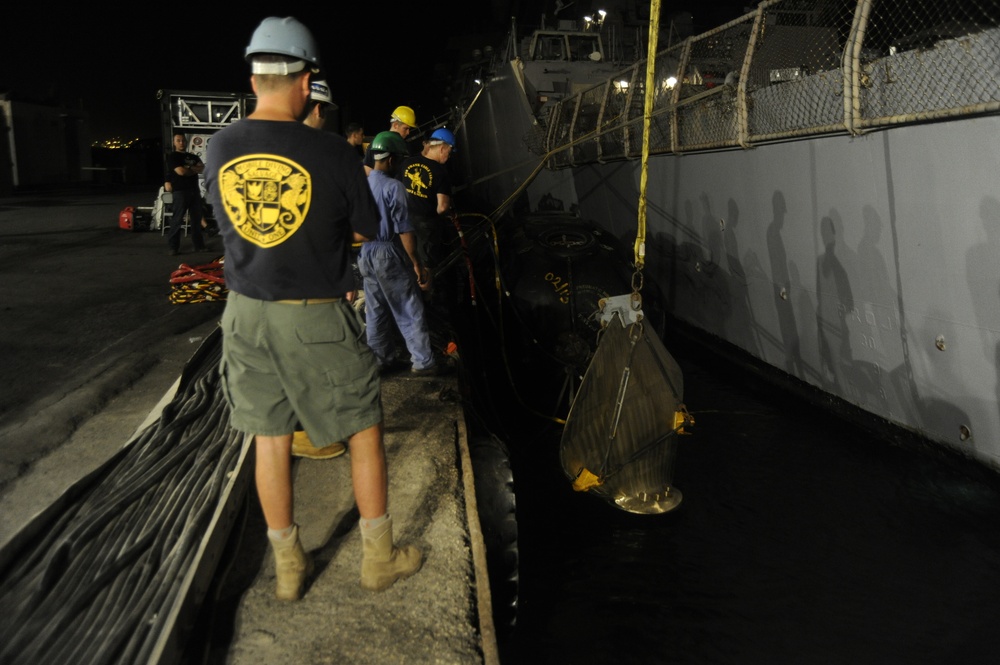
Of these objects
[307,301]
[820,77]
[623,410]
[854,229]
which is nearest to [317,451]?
[307,301]

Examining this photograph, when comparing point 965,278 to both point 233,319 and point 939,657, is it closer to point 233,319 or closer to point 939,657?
point 939,657

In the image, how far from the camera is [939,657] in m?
3.93

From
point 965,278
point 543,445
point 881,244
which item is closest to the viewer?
point 965,278

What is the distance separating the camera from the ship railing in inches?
201

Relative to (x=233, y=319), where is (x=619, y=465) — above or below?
below

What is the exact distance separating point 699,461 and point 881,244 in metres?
2.43

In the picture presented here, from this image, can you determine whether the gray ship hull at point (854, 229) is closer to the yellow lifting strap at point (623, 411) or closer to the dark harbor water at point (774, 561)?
the dark harbor water at point (774, 561)

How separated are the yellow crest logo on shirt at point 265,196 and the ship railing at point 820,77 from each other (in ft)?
Result: 13.5

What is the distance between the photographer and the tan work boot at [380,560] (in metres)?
2.92

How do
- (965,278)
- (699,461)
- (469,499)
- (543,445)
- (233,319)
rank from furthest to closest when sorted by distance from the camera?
(543,445)
(699,461)
(965,278)
(469,499)
(233,319)

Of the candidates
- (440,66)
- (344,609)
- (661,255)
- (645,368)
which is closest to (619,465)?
(645,368)

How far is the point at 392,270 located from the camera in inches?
207

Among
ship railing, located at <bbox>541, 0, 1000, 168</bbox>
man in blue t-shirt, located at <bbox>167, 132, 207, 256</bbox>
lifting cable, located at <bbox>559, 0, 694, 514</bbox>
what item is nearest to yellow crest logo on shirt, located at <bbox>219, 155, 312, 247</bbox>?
lifting cable, located at <bbox>559, 0, 694, 514</bbox>

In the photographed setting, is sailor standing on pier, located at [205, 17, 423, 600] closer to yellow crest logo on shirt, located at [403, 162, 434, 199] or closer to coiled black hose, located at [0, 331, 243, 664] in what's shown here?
coiled black hose, located at [0, 331, 243, 664]
